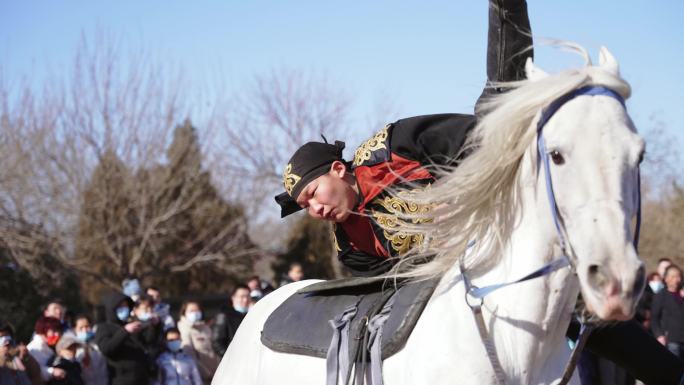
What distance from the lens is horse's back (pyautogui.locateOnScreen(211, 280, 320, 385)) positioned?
492 centimetres

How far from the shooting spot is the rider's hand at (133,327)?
10.2 meters

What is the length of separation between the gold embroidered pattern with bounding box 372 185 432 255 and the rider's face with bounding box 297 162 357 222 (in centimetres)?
16

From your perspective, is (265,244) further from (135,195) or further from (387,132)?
(387,132)

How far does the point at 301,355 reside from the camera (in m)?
4.36

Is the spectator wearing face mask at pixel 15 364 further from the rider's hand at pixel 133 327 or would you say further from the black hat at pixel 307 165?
the black hat at pixel 307 165

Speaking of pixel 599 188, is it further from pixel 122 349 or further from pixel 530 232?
pixel 122 349

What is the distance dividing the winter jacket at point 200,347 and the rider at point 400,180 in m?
7.70

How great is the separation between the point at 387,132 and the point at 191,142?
72.1 ft

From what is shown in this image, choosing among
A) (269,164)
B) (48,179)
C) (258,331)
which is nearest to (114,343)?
(258,331)

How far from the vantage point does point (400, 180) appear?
408 centimetres

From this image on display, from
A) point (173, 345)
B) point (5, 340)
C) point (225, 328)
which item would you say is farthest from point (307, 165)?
point (225, 328)

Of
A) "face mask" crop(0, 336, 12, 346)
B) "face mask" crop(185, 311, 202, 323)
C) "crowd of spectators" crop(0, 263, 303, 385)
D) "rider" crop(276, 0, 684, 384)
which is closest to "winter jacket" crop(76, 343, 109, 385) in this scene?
"crowd of spectators" crop(0, 263, 303, 385)

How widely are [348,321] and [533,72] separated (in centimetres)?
137

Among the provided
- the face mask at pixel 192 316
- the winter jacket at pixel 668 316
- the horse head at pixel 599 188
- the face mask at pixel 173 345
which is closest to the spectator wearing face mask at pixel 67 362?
the face mask at pixel 173 345
